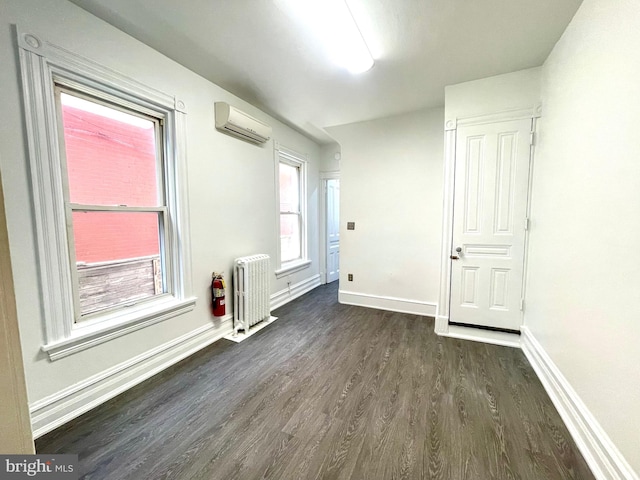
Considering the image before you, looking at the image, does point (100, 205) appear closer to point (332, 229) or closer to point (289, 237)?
point (289, 237)

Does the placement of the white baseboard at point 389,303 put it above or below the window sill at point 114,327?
below

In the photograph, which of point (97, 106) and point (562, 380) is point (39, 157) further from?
point (562, 380)

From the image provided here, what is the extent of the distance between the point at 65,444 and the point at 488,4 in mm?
3664

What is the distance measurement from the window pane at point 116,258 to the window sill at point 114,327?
0.44 feet

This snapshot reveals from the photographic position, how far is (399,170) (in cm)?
344

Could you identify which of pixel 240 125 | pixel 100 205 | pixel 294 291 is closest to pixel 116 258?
pixel 100 205

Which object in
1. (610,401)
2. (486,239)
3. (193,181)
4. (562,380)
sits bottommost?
(562,380)

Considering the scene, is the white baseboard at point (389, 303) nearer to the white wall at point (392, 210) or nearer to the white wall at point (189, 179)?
the white wall at point (392, 210)

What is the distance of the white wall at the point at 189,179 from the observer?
142 cm

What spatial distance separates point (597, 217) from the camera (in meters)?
1.42

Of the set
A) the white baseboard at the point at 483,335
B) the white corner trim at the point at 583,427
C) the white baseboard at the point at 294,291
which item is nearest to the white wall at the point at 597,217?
the white corner trim at the point at 583,427

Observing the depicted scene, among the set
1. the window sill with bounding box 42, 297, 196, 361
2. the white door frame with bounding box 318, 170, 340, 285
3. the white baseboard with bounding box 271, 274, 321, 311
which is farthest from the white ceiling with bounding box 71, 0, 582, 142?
the white baseboard with bounding box 271, 274, 321, 311

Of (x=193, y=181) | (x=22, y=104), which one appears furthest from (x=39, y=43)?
(x=193, y=181)

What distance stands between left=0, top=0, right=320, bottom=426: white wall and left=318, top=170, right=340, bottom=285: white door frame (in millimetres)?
1017
